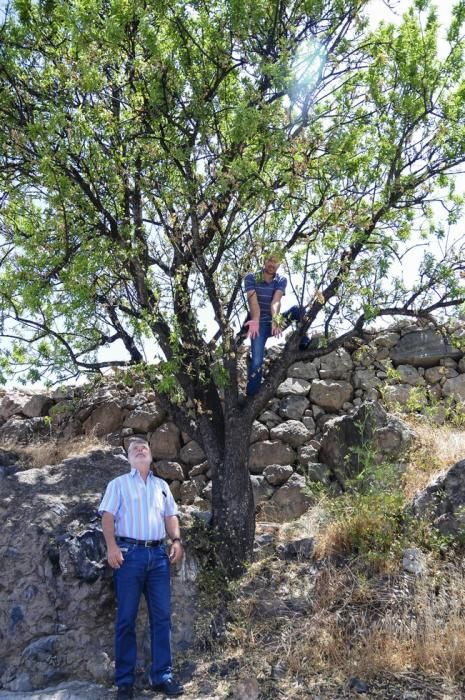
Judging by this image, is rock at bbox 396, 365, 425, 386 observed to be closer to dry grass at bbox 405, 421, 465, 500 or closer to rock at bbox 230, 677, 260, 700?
dry grass at bbox 405, 421, 465, 500

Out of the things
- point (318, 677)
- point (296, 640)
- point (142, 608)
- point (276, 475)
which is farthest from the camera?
point (276, 475)

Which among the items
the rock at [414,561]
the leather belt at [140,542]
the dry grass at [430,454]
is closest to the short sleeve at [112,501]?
the leather belt at [140,542]

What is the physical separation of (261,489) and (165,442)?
61.9 inches

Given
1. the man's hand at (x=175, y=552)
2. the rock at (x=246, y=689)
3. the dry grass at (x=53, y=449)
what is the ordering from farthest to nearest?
→ 1. the dry grass at (x=53, y=449)
2. the man's hand at (x=175, y=552)
3. the rock at (x=246, y=689)

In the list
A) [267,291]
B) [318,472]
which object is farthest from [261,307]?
[318,472]

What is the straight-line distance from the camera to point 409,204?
7.11 metres

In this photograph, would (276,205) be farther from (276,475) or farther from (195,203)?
(276,475)

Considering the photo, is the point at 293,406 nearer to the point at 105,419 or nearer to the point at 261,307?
the point at 105,419

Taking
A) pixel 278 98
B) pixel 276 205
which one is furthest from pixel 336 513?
pixel 278 98

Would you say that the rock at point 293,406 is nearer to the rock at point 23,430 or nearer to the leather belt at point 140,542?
the rock at point 23,430

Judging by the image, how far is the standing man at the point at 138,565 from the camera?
17.2ft

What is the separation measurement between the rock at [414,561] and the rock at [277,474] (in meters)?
2.95

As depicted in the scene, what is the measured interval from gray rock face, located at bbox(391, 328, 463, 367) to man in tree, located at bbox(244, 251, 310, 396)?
10.6ft

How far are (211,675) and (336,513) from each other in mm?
2020
